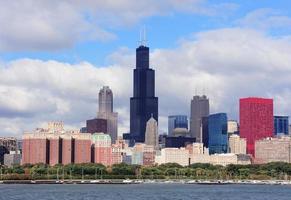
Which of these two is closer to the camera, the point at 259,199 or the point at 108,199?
the point at 108,199

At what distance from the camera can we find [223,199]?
387 feet

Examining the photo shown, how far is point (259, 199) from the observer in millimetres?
123188

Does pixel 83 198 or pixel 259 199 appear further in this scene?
pixel 259 199

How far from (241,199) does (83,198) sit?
81.8ft

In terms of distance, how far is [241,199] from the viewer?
120 m

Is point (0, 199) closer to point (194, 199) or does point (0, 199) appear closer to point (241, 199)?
point (194, 199)

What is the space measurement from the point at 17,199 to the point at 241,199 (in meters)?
34.8

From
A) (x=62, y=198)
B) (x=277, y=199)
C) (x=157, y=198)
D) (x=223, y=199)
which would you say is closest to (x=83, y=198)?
(x=62, y=198)

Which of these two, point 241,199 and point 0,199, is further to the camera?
point 241,199

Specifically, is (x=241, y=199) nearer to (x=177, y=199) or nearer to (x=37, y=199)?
(x=177, y=199)

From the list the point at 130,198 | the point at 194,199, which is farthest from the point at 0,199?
the point at 194,199

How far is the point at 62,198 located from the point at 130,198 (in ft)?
34.8

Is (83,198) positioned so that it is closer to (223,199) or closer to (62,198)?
(62,198)

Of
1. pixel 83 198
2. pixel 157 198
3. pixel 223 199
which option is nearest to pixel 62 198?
pixel 83 198
